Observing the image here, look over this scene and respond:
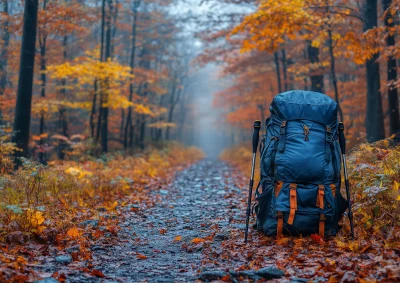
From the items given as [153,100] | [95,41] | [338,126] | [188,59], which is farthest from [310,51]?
[188,59]

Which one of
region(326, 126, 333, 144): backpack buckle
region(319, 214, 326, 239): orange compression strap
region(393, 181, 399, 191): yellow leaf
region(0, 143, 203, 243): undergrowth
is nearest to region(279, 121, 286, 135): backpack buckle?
region(326, 126, 333, 144): backpack buckle

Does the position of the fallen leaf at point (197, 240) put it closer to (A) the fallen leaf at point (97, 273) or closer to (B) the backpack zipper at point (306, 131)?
(A) the fallen leaf at point (97, 273)

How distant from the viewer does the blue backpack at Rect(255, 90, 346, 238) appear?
4.95 m

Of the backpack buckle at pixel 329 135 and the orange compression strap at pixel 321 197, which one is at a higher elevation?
the backpack buckle at pixel 329 135

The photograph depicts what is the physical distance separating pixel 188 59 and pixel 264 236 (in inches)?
1239

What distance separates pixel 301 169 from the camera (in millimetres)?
4938

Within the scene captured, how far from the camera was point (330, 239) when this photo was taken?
196 inches

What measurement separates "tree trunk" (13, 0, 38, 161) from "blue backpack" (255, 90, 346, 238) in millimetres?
6835

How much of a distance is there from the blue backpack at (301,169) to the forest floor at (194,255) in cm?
24

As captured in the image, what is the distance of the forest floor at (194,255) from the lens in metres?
3.86

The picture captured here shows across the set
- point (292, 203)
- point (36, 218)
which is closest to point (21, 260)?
point (36, 218)

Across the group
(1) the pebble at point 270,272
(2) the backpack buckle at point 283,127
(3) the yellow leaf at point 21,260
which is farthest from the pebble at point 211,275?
Result: (2) the backpack buckle at point 283,127

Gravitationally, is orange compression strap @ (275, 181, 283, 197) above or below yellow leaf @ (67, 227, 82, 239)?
above

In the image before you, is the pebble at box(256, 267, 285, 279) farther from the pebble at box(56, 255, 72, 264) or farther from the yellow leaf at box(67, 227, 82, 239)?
the yellow leaf at box(67, 227, 82, 239)
